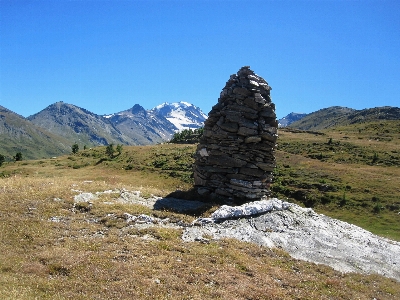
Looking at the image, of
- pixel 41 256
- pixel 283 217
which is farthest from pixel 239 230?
pixel 41 256

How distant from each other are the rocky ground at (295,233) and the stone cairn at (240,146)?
3633mm

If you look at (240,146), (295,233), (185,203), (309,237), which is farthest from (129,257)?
→ (240,146)

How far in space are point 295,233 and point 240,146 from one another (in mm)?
9734

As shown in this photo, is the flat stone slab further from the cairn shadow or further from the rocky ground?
the cairn shadow

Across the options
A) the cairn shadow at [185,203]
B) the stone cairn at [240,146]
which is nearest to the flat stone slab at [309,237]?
the cairn shadow at [185,203]

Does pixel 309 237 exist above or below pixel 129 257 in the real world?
above

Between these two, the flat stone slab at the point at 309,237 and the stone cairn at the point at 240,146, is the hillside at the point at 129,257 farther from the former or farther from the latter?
the stone cairn at the point at 240,146

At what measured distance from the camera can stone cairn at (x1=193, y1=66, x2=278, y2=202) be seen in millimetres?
28734

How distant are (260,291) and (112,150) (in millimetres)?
101246

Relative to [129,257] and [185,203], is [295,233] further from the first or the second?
[129,257]

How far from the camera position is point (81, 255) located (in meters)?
15.3

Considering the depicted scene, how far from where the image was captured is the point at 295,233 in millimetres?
21906

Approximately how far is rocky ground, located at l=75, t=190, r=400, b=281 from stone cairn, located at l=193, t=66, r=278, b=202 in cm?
363

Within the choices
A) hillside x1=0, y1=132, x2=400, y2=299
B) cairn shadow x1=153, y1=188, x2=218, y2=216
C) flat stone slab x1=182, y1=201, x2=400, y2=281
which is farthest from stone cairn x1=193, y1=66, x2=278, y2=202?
flat stone slab x1=182, y1=201, x2=400, y2=281
